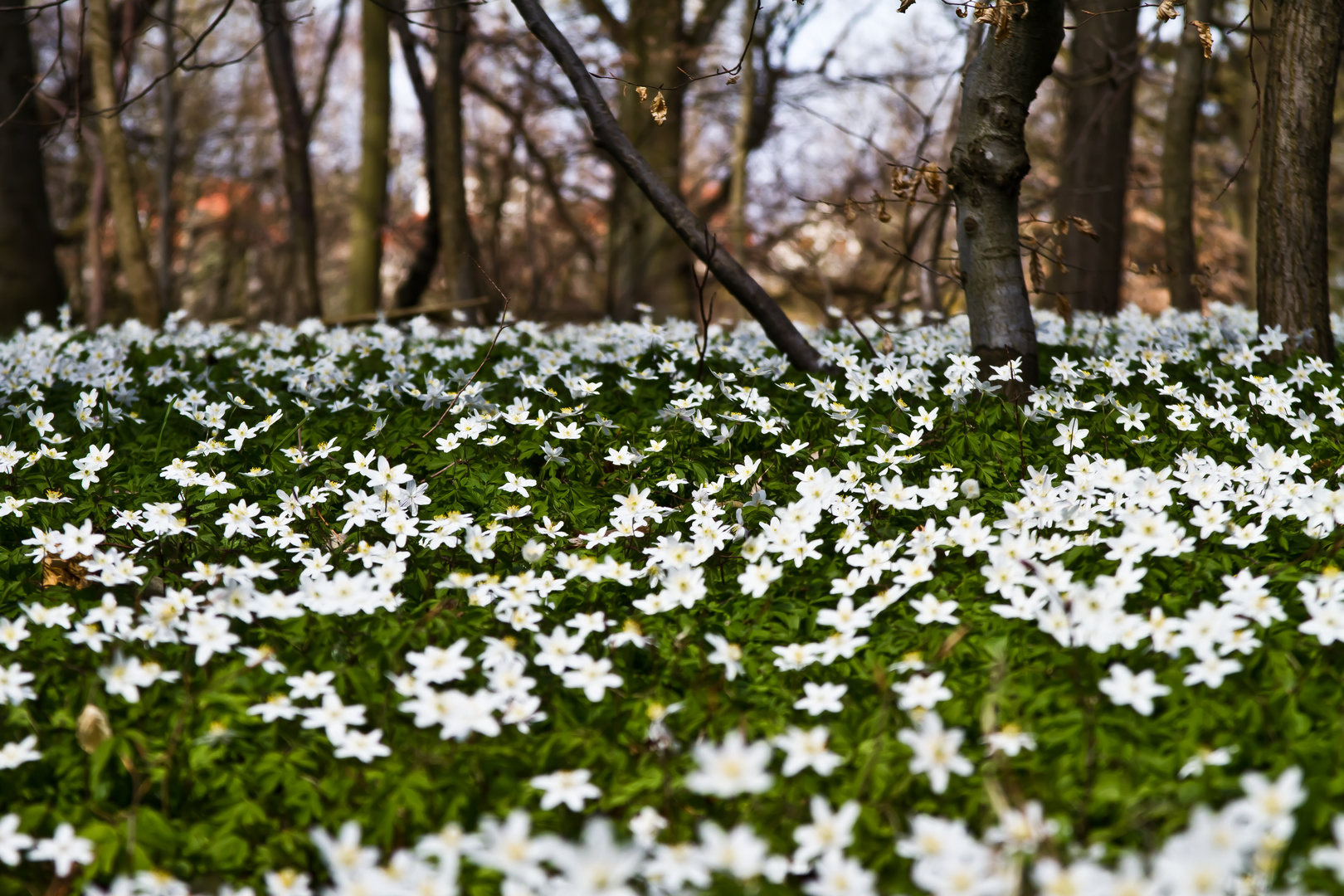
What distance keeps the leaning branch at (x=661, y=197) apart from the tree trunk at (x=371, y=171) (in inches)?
258

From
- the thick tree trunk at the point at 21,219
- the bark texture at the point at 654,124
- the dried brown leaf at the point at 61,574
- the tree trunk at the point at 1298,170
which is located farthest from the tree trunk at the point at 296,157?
the tree trunk at the point at 1298,170

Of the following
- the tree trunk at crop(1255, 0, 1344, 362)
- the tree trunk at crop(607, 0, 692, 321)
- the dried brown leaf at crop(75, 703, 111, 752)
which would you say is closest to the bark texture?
the tree trunk at crop(607, 0, 692, 321)

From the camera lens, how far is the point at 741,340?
5.21 meters

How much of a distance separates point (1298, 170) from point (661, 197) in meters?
2.80

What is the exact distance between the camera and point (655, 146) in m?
12.5

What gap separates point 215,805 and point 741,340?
3.64 meters

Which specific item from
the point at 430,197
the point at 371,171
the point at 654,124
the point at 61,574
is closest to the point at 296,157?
the point at 371,171

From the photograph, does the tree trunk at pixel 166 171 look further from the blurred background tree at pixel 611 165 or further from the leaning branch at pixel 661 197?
the leaning branch at pixel 661 197

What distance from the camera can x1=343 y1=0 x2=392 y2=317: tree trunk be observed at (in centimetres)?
1060

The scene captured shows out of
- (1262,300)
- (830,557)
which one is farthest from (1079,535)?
(1262,300)

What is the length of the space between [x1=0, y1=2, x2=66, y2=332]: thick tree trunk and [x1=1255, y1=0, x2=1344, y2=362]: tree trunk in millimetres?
8385

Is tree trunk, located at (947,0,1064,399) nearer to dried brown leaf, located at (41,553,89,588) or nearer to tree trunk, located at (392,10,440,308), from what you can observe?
Result: dried brown leaf, located at (41,553,89,588)

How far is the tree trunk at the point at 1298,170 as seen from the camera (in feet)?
14.0

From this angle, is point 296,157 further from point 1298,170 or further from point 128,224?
point 1298,170
